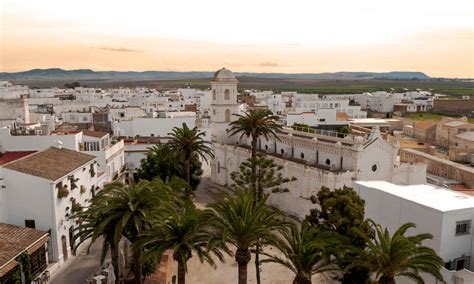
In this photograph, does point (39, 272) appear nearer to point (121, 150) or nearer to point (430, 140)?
point (121, 150)

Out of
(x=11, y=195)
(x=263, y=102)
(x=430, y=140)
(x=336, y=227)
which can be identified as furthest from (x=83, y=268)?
(x=263, y=102)

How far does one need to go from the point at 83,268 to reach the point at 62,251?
2.11 m

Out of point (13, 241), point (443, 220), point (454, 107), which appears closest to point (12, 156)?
point (13, 241)

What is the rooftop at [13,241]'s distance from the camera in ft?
79.0

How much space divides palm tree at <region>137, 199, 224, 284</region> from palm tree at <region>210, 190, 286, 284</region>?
836mm

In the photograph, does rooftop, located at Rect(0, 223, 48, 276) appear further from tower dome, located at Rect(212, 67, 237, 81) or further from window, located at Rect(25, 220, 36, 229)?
tower dome, located at Rect(212, 67, 237, 81)

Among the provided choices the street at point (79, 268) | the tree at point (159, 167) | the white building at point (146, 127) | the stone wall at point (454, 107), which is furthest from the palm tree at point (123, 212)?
the stone wall at point (454, 107)

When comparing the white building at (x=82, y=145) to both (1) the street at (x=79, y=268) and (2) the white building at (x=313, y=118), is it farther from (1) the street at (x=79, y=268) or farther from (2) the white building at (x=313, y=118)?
(2) the white building at (x=313, y=118)

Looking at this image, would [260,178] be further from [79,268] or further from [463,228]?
[463,228]

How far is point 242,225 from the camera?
2020 centimetres

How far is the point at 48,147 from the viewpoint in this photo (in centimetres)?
3816

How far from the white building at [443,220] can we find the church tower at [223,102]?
3152cm

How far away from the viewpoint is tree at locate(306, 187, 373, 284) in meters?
25.4

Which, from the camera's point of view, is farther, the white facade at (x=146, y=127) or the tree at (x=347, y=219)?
the white facade at (x=146, y=127)
